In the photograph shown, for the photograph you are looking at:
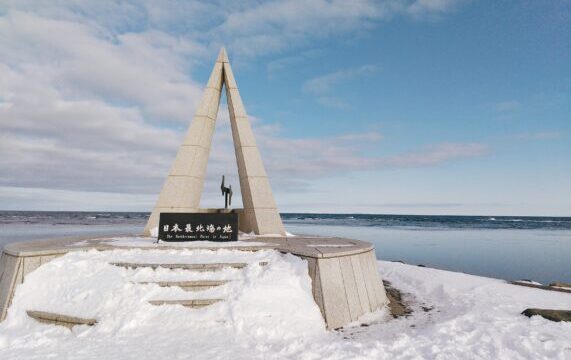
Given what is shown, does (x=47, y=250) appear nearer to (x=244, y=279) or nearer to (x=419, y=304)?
(x=244, y=279)

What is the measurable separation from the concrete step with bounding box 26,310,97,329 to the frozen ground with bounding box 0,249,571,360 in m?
0.11

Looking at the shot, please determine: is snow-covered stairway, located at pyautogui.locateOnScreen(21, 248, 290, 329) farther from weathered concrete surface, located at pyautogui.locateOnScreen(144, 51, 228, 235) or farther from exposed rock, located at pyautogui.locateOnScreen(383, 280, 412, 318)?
weathered concrete surface, located at pyautogui.locateOnScreen(144, 51, 228, 235)

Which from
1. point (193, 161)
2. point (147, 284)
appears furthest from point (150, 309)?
point (193, 161)

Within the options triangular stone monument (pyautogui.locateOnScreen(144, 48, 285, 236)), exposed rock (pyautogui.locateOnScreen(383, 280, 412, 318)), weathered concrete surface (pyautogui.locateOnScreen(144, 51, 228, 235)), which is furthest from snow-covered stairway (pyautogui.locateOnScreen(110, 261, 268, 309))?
weathered concrete surface (pyautogui.locateOnScreen(144, 51, 228, 235))

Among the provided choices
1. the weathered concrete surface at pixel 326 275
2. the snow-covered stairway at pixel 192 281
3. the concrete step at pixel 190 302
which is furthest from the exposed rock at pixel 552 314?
the concrete step at pixel 190 302

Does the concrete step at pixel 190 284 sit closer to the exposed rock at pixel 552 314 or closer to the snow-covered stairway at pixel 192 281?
the snow-covered stairway at pixel 192 281

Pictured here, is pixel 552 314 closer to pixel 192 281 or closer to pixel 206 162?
pixel 192 281

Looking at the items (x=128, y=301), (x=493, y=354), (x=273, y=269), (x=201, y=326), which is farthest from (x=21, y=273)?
(x=493, y=354)

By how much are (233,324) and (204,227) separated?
4422 mm

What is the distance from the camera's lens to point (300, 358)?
595cm

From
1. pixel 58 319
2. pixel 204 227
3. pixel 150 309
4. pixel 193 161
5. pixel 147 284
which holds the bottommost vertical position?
pixel 58 319

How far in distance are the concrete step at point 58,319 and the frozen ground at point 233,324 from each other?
0.11 metres

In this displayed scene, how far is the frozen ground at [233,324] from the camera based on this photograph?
6184 mm

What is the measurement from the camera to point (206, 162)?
15.3 m
